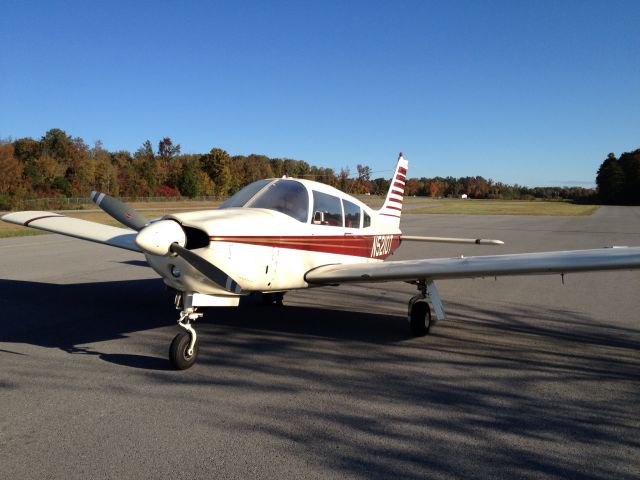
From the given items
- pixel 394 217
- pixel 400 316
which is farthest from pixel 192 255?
pixel 394 217

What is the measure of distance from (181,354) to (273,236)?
1.64 meters

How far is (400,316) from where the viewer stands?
771 cm

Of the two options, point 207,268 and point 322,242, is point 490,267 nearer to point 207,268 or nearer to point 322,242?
point 322,242

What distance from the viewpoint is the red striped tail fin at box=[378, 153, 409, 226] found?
33.9 feet

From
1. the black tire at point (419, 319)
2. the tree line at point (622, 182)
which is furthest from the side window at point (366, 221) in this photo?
the tree line at point (622, 182)

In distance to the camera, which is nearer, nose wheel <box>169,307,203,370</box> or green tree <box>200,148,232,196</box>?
nose wheel <box>169,307,203,370</box>

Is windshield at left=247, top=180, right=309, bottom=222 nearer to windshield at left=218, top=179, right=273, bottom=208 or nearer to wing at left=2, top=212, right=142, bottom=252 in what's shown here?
windshield at left=218, top=179, right=273, bottom=208

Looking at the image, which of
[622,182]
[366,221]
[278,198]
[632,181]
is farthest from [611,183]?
[278,198]

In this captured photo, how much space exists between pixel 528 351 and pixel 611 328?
1.88 meters

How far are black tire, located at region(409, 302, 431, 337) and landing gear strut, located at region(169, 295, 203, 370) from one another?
9.29 ft

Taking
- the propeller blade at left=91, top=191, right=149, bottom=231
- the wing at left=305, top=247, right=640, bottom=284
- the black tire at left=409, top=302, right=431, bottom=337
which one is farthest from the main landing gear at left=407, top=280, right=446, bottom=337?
the propeller blade at left=91, top=191, right=149, bottom=231

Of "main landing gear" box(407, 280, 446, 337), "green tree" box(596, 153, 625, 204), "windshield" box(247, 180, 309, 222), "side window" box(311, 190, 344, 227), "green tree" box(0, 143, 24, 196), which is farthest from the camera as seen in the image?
"green tree" box(596, 153, 625, 204)

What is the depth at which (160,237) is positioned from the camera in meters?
4.65

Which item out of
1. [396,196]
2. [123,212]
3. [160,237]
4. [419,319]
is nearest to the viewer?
[160,237]
